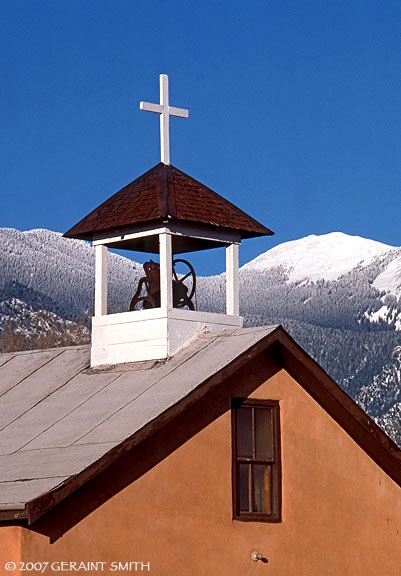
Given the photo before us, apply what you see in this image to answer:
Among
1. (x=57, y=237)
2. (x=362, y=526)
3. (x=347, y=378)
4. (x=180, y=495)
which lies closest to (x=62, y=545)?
(x=180, y=495)

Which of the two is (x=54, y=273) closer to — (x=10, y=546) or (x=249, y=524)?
(x=249, y=524)

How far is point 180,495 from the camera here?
18172mm

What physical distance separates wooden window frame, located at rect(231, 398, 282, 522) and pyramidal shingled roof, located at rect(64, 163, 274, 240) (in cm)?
316

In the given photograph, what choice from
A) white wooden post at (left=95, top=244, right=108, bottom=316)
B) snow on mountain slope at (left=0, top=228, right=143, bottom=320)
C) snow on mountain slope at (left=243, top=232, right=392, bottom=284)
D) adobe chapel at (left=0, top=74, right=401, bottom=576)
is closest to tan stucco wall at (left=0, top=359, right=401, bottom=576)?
adobe chapel at (left=0, top=74, right=401, bottom=576)

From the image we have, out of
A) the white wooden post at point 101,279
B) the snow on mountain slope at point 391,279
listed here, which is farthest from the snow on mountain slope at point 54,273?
the snow on mountain slope at point 391,279

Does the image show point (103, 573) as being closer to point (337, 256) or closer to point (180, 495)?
point (180, 495)

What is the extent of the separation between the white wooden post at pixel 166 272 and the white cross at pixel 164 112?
1827mm

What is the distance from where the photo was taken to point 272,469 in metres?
19.6

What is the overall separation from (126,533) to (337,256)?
136 metres

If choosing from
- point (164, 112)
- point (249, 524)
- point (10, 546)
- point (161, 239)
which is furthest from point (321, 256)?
point (10, 546)

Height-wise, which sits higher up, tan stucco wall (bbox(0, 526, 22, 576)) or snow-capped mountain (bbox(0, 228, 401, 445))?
snow-capped mountain (bbox(0, 228, 401, 445))

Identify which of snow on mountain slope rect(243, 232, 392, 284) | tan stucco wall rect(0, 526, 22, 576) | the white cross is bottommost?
tan stucco wall rect(0, 526, 22, 576)

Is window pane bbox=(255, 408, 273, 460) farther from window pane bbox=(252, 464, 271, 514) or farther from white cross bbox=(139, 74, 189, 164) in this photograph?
white cross bbox=(139, 74, 189, 164)

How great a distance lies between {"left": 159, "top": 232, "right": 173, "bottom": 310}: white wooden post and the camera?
68.0ft
